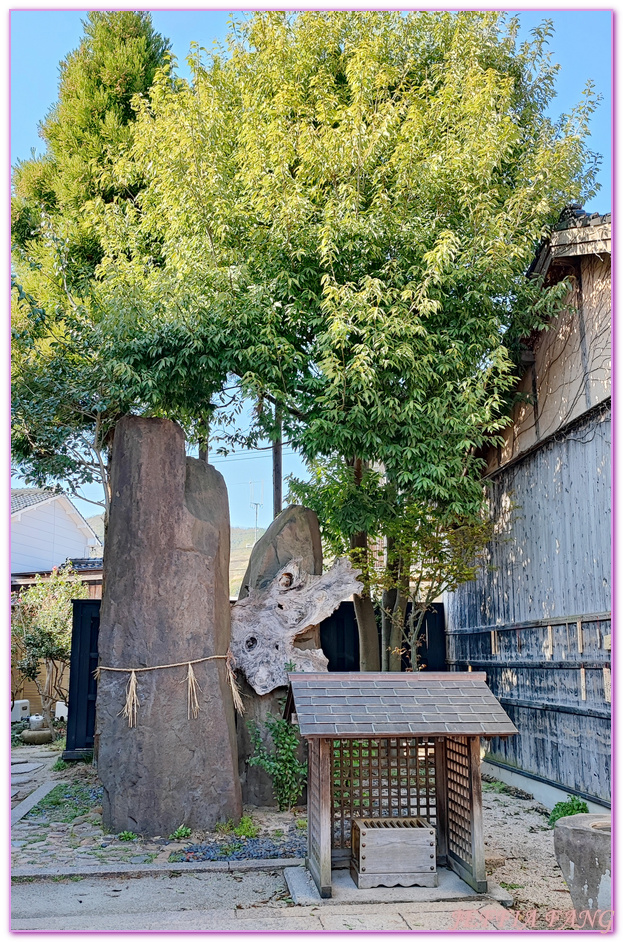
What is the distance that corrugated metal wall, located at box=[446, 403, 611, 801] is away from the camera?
705 centimetres

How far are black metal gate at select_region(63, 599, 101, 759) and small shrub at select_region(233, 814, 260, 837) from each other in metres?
4.18

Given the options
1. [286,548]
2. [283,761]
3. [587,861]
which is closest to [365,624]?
[286,548]

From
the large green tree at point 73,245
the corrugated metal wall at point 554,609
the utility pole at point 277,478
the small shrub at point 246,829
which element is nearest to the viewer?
the small shrub at point 246,829

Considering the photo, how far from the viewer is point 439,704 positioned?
5.39 m

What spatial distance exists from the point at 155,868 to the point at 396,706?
2.35 m

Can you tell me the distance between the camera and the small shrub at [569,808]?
23.3 ft

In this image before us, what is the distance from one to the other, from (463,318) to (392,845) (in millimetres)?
5906

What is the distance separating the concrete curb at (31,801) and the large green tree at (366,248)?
4373 mm

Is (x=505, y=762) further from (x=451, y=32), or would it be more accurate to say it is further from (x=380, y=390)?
(x=451, y=32)

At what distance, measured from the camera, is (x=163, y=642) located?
6832 mm

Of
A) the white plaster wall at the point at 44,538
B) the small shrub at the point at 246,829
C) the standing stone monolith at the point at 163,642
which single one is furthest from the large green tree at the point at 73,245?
the white plaster wall at the point at 44,538

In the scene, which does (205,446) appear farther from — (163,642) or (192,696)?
(192,696)

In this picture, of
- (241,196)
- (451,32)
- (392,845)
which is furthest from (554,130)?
(392,845)

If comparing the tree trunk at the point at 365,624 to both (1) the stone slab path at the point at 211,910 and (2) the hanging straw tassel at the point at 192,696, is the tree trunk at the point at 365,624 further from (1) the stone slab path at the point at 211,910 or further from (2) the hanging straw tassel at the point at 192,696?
(1) the stone slab path at the point at 211,910
